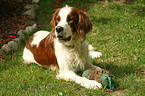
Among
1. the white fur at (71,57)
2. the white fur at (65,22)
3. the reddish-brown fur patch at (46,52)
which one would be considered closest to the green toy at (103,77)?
the white fur at (71,57)

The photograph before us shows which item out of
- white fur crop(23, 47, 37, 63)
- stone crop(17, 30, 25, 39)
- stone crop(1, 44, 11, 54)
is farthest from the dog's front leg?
stone crop(17, 30, 25, 39)

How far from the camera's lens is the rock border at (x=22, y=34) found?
5.72 metres

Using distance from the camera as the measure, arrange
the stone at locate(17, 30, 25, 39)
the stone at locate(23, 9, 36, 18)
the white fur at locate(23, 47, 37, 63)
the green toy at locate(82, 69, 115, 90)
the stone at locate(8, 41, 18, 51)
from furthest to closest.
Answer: the stone at locate(23, 9, 36, 18)
the stone at locate(17, 30, 25, 39)
the stone at locate(8, 41, 18, 51)
the white fur at locate(23, 47, 37, 63)
the green toy at locate(82, 69, 115, 90)

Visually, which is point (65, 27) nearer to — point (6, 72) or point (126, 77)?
point (126, 77)

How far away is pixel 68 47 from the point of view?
13.3ft

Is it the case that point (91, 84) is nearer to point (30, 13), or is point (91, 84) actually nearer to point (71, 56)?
point (71, 56)

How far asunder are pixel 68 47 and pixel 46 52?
665 mm

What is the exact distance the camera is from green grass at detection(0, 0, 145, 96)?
3533 millimetres

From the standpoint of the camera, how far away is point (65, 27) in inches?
142

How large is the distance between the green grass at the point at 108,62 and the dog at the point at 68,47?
0.54ft

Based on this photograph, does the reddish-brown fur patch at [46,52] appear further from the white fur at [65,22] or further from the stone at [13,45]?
the stone at [13,45]

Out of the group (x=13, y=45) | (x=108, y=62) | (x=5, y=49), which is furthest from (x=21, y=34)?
(x=108, y=62)

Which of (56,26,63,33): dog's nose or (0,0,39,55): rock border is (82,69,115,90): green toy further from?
(0,0,39,55): rock border

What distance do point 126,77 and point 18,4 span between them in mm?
6610
